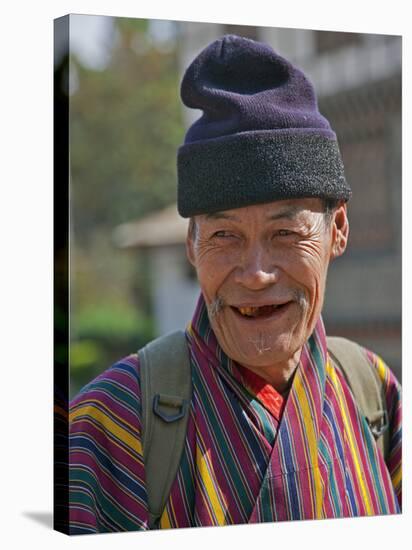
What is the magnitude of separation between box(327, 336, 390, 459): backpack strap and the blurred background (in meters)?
4.97

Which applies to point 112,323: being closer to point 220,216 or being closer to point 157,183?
point 157,183

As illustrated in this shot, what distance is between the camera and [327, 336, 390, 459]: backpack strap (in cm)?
A: 447

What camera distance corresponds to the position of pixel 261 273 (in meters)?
4.09

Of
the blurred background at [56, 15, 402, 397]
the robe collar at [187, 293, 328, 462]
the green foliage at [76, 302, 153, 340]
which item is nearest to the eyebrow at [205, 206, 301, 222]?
the robe collar at [187, 293, 328, 462]

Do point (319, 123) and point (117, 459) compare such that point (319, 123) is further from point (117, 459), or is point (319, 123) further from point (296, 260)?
point (117, 459)

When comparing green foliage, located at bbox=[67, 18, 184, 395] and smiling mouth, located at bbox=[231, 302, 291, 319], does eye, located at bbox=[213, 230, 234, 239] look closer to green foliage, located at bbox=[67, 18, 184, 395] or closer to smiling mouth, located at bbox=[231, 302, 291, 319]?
smiling mouth, located at bbox=[231, 302, 291, 319]

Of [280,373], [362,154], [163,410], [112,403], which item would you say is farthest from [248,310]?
[362,154]

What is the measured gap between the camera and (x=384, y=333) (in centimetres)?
931

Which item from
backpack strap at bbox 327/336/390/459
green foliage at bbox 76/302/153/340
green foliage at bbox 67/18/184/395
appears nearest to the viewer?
backpack strap at bbox 327/336/390/459

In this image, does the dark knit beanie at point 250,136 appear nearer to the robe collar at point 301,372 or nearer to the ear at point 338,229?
the ear at point 338,229

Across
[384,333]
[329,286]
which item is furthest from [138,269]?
[384,333]

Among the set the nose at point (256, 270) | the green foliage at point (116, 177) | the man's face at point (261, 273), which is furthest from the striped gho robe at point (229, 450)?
the green foliage at point (116, 177)

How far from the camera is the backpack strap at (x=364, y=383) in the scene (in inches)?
176

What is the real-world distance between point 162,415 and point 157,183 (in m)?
15.0
